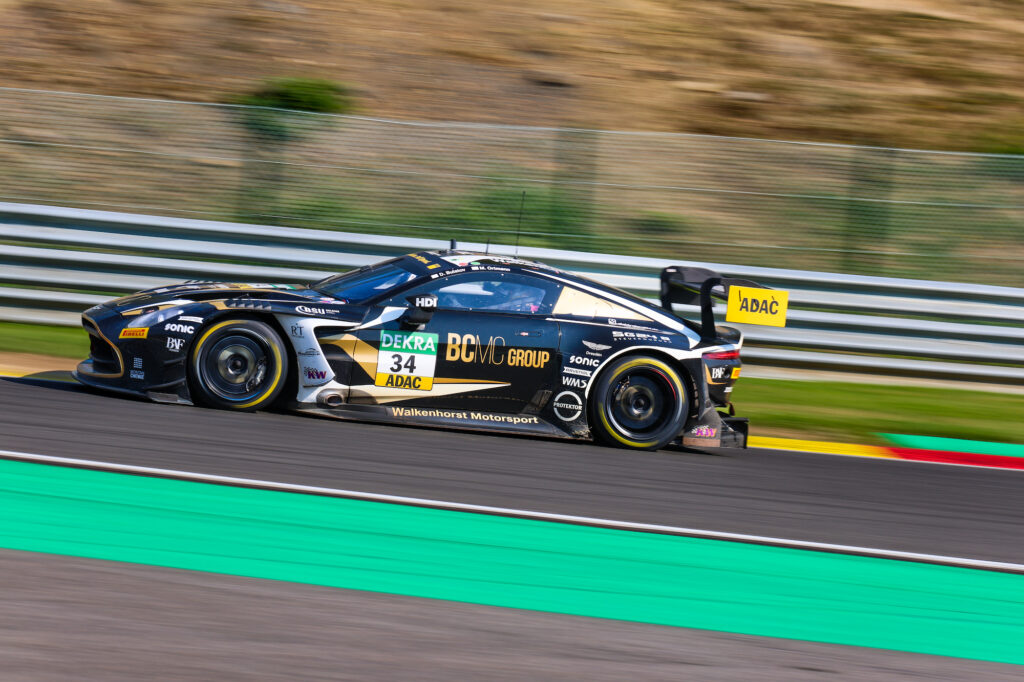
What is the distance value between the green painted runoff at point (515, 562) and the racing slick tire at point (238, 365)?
159 cm

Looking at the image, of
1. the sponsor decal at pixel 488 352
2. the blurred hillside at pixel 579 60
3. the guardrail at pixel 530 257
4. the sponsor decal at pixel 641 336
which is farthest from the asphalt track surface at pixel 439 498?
the blurred hillside at pixel 579 60

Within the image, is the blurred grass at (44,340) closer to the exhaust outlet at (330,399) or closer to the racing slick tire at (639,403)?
the exhaust outlet at (330,399)

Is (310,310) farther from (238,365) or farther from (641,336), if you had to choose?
(641,336)

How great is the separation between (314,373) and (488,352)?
3.90 feet

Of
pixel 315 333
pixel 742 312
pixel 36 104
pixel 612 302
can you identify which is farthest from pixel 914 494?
pixel 36 104

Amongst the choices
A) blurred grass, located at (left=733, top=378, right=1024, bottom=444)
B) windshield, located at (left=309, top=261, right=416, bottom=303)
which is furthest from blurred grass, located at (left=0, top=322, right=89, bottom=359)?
blurred grass, located at (left=733, top=378, right=1024, bottom=444)

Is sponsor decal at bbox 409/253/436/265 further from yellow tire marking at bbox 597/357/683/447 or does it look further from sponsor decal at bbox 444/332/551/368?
yellow tire marking at bbox 597/357/683/447

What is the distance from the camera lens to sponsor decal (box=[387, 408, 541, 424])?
7504mm

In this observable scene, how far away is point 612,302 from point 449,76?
29.9 ft

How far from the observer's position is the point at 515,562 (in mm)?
5191

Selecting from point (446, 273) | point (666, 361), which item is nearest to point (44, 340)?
point (446, 273)

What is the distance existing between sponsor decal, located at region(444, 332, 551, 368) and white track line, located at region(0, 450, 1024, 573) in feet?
5.79

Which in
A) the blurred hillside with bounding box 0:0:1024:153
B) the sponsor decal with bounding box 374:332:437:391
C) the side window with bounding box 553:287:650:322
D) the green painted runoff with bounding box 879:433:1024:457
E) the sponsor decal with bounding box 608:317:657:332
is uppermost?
the blurred hillside with bounding box 0:0:1024:153

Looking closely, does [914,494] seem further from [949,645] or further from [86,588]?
[86,588]
